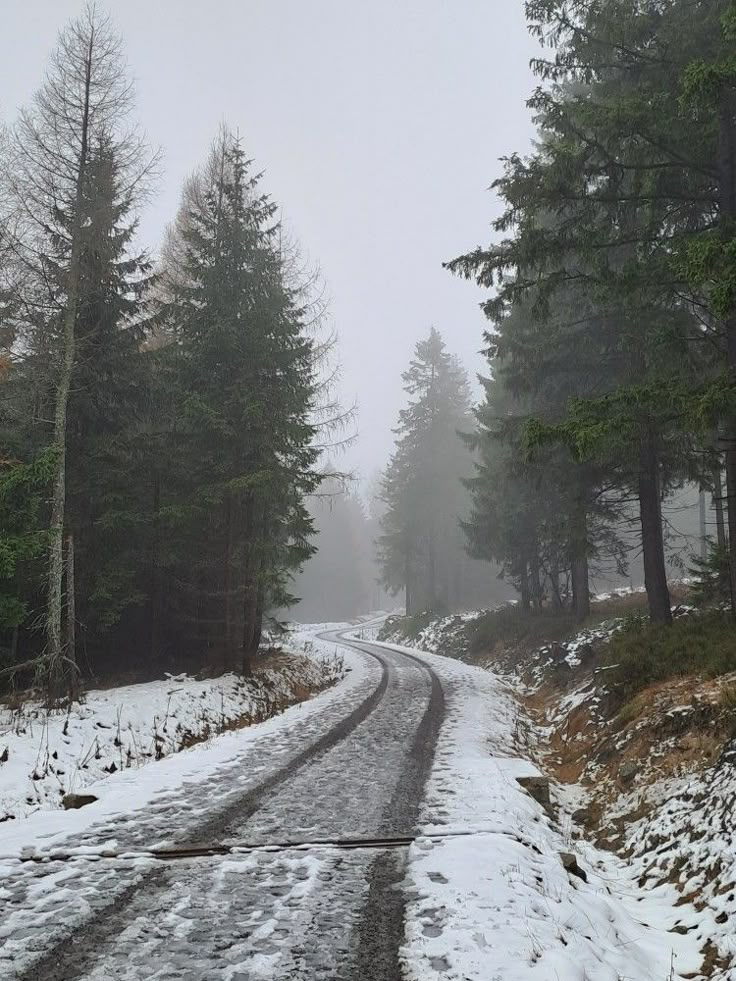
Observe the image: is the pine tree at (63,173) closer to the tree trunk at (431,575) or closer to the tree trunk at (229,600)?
the tree trunk at (229,600)

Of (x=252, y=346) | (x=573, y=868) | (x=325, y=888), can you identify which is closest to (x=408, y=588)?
(x=252, y=346)

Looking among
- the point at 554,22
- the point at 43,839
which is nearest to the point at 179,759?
the point at 43,839

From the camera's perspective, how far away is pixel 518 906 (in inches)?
187

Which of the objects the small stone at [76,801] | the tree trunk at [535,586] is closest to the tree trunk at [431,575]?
the tree trunk at [535,586]

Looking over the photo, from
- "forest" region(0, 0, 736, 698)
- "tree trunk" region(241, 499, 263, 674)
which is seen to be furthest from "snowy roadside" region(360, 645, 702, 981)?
"tree trunk" region(241, 499, 263, 674)

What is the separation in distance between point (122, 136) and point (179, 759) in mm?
13592

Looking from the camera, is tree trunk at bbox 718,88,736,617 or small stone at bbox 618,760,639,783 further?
tree trunk at bbox 718,88,736,617

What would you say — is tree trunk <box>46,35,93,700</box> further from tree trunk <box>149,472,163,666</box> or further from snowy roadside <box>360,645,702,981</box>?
snowy roadside <box>360,645,702,981</box>

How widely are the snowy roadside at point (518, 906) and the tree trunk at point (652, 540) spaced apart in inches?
305

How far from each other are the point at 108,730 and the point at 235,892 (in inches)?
250

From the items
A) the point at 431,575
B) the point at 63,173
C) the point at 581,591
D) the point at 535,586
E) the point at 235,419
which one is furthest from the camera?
the point at 431,575

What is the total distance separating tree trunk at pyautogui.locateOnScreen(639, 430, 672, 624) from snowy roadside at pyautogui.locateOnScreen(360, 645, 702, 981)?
775 cm

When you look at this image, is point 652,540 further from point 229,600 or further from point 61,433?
point 61,433

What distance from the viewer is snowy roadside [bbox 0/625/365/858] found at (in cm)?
724
